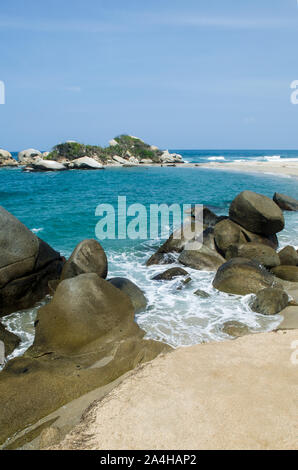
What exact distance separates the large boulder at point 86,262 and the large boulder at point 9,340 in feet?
6.43

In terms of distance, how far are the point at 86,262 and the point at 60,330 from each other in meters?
2.42

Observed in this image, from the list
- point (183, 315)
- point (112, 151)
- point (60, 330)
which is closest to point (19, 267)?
point (60, 330)

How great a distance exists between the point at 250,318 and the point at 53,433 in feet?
13.7

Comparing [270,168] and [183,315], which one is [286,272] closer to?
[183,315]

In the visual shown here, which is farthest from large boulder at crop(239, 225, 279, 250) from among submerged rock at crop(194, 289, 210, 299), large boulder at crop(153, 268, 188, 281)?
submerged rock at crop(194, 289, 210, 299)

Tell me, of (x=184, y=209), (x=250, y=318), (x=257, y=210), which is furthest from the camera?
(x=184, y=209)

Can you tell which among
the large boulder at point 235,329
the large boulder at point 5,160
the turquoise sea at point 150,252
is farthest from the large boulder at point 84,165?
the large boulder at point 235,329

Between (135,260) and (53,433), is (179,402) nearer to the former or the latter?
(53,433)

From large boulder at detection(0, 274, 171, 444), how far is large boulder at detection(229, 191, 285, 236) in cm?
570

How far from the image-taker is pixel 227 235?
995 cm

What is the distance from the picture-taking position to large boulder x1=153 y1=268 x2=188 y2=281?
8.66m

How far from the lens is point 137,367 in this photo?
14.2ft

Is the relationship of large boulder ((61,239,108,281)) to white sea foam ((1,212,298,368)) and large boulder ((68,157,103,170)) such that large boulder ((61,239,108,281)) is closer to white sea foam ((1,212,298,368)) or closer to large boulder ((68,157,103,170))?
white sea foam ((1,212,298,368))
